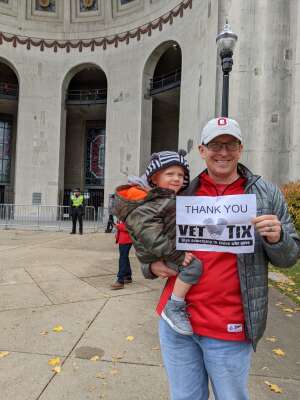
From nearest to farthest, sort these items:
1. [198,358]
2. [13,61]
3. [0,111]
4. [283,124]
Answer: [198,358] < [283,124] < [13,61] < [0,111]

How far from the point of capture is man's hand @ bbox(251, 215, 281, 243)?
175 centimetres

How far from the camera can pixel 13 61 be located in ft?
96.9

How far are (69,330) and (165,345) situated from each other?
2.88 meters

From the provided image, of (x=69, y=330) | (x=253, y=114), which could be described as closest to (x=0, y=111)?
(x=253, y=114)

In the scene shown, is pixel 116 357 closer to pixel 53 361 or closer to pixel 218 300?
pixel 53 361

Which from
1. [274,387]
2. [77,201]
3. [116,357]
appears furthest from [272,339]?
[77,201]

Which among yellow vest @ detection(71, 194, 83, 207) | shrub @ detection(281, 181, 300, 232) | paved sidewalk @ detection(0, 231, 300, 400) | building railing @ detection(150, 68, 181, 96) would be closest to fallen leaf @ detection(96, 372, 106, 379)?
paved sidewalk @ detection(0, 231, 300, 400)

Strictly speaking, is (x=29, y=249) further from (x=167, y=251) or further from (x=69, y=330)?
(x=167, y=251)

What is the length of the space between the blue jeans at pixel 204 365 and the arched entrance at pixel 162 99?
25.5 metres

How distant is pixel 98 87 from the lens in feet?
116

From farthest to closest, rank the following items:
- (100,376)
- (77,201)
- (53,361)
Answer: (77,201) < (53,361) < (100,376)

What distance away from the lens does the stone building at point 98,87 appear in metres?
22.5

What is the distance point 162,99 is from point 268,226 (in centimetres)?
2828

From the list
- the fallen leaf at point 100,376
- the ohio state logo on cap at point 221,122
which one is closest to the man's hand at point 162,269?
the ohio state logo on cap at point 221,122
